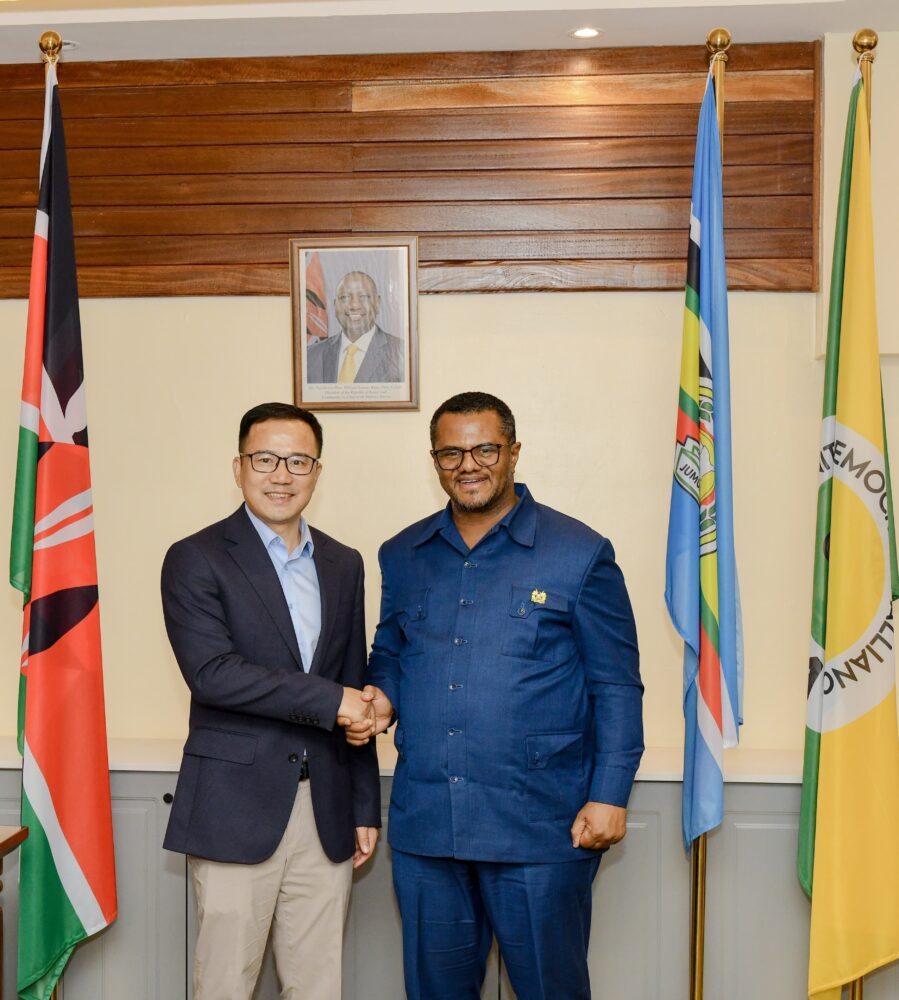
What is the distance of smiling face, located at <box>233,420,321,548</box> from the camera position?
248 centimetres

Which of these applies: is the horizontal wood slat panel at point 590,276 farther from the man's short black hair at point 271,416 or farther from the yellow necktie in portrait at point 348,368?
the man's short black hair at point 271,416

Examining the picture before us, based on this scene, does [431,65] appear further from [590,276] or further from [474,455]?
[474,455]

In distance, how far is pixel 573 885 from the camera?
2.45 meters

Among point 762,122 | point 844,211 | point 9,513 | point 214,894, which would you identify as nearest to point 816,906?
point 214,894

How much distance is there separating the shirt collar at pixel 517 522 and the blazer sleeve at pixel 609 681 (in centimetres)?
15

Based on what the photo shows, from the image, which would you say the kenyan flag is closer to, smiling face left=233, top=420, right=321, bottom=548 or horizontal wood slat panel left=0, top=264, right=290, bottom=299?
horizontal wood slat panel left=0, top=264, right=290, bottom=299

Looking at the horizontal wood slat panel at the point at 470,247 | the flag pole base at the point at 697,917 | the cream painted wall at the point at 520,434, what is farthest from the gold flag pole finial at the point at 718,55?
the flag pole base at the point at 697,917

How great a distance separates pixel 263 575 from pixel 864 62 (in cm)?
191

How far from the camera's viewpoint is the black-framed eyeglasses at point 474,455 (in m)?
2.47

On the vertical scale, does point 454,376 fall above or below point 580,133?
below

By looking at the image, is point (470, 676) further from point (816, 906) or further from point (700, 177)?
point (700, 177)

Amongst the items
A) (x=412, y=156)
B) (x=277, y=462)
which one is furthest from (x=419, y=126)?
(x=277, y=462)

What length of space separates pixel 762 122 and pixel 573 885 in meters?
2.12

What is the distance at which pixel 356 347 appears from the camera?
328 cm
